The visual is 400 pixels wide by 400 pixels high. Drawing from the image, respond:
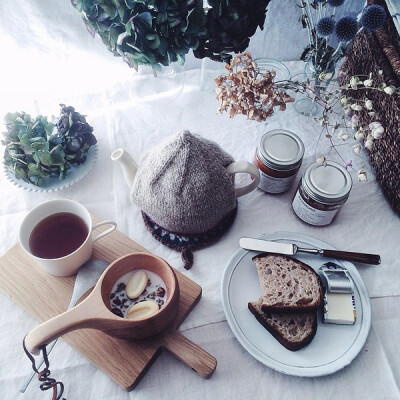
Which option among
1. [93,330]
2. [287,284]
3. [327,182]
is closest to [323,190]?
[327,182]

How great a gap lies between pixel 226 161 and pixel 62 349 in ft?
1.11

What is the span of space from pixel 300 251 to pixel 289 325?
0.11 metres

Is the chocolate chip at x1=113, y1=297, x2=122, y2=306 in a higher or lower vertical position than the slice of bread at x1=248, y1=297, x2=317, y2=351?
higher

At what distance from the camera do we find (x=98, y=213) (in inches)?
26.5

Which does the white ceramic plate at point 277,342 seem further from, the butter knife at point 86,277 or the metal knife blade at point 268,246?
the butter knife at point 86,277

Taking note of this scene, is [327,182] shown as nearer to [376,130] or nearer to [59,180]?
[376,130]

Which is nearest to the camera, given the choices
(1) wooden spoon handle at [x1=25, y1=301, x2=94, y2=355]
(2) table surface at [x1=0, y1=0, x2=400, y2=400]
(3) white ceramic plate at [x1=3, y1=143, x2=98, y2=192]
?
(1) wooden spoon handle at [x1=25, y1=301, x2=94, y2=355]

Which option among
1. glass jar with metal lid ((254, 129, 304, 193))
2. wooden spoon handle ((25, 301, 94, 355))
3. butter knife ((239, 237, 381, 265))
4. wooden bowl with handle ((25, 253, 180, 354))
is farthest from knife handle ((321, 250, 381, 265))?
A: wooden spoon handle ((25, 301, 94, 355))

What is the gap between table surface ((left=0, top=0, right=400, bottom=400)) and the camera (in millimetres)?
542

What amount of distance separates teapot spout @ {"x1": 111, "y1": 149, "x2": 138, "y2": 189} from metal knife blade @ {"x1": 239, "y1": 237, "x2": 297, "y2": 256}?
7.4 inches

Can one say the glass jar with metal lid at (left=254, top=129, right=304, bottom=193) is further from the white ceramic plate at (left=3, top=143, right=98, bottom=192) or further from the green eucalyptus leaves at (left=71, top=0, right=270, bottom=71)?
the white ceramic plate at (left=3, top=143, right=98, bottom=192)

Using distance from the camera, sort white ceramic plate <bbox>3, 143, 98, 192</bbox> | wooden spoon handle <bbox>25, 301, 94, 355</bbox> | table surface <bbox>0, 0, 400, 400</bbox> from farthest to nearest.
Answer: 1. white ceramic plate <bbox>3, 143, 98, 192</bbox>
2. table surface <bbox>0, 0, 400, 400</bbox>
3. wooden spoon handle <bbox>25, 301, 94, 355</bbox>

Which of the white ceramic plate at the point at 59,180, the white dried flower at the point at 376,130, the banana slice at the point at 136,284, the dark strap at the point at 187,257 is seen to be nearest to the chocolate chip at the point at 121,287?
the banana slice at the point at 136,284

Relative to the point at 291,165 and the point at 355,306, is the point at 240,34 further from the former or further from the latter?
the point at 355,306
